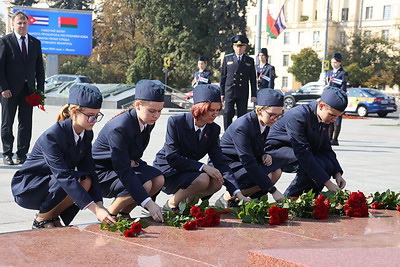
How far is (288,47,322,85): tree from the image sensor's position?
64.9 meters

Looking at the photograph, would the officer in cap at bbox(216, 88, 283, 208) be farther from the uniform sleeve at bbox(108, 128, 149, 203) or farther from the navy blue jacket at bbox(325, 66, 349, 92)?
the navy blue jacket at bbox(325, 66, 349, 92)

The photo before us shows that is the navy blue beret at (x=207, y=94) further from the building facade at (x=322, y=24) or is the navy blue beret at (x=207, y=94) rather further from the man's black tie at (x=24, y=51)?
the building facade at (x=322, y=24)

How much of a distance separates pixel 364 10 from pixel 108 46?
→ 1399 inches

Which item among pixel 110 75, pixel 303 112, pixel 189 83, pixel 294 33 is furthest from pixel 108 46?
pixel 303 112

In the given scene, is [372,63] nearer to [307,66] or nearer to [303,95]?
[307,66]

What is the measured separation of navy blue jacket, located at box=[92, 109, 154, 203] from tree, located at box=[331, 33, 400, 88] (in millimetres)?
54398

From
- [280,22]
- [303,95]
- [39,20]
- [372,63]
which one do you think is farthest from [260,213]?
[372,63]

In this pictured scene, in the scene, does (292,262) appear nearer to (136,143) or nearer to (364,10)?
(136,143)

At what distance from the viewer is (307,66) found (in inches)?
2557

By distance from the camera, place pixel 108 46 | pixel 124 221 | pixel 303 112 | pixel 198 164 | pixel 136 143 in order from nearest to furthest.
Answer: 1. pixel 124 221
2. pixel 136 143
3. pixel 198 164
4. pixel 303 112
5. pixel 108 46

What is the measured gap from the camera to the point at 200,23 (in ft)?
147

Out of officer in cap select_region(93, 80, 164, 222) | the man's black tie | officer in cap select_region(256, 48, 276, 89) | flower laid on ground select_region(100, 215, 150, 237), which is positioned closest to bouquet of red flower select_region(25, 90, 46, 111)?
the man's black tie

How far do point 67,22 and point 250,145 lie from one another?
28697mm

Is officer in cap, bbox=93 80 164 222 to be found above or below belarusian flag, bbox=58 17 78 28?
below
